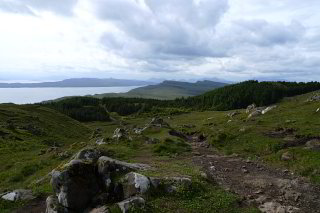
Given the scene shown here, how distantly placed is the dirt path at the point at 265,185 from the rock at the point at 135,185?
6.05 meters

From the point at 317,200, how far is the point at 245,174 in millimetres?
7002

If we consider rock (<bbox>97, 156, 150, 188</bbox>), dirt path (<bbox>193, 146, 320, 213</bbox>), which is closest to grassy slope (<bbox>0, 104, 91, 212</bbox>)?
rock (<bbox>97, 156, 150, 188</bbox>)

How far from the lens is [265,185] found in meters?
→ 23.8

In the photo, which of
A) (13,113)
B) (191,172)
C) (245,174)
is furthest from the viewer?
(13,113)

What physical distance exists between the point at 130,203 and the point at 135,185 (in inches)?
71.6

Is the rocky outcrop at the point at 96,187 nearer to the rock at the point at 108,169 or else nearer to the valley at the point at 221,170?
the rock at the point at 108,169

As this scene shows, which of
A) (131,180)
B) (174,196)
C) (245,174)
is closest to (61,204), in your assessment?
(131,180)

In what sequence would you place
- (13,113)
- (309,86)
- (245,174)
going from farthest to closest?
(309,86) < (13,113) < (245,174)

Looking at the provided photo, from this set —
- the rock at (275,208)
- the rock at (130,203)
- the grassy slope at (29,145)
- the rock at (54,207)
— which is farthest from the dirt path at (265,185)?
the grassy slope at (29,145)

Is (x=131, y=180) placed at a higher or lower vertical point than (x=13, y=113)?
higher

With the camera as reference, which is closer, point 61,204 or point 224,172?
point 61,204

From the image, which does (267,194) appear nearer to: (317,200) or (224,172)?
(317,200)

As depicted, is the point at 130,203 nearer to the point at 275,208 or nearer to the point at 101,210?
the point at 101,210

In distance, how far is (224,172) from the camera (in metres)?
27.9
